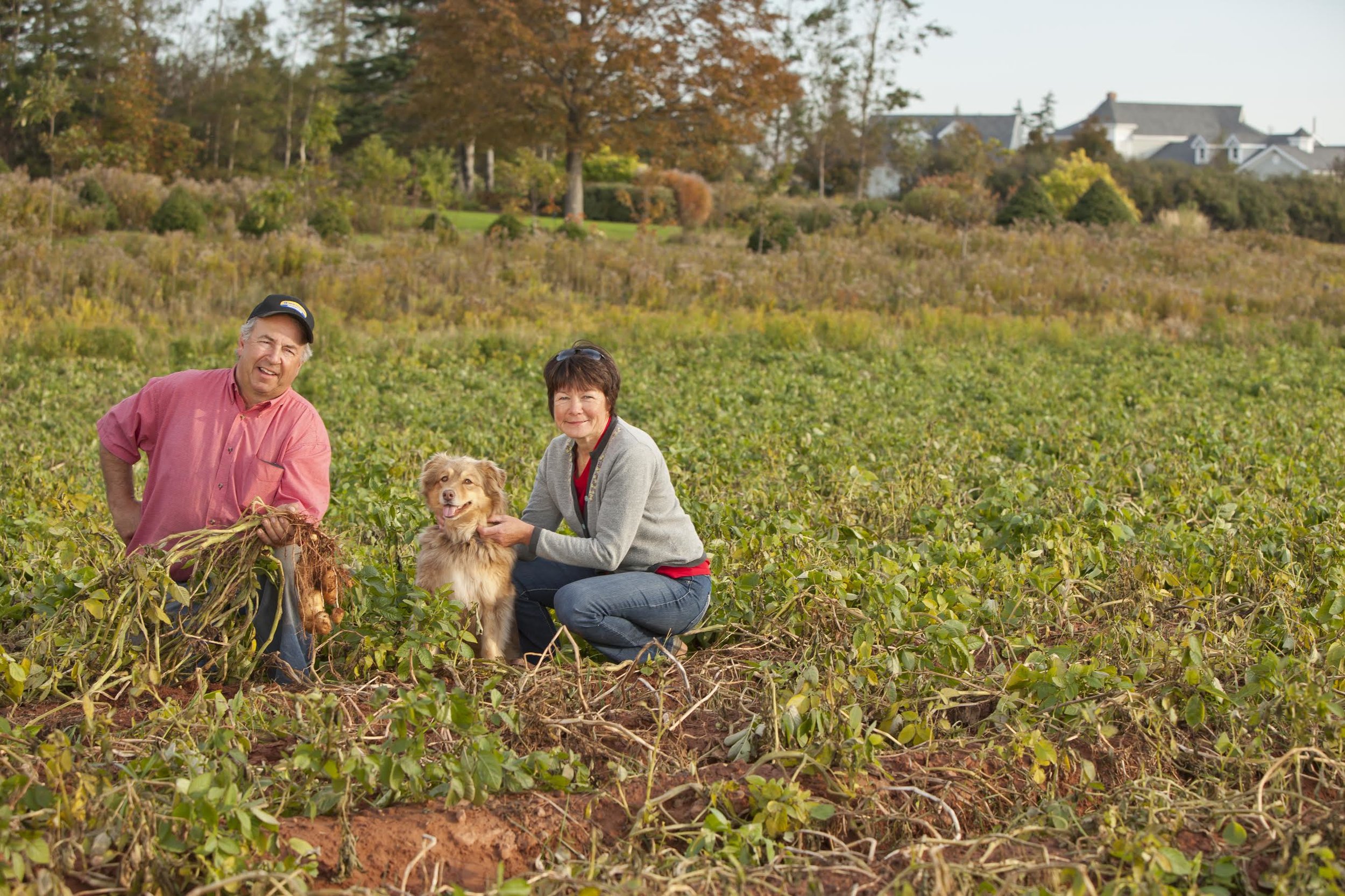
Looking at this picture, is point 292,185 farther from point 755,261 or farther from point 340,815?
point 340,815

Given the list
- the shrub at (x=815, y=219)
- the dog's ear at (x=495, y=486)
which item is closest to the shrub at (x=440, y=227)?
the shrub at (x=815, y=219)

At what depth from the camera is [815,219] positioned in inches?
1148

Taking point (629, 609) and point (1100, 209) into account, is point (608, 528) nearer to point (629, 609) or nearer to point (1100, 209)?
point (629, 609)

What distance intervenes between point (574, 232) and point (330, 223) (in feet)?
17.2

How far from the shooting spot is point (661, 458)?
461 centimetres

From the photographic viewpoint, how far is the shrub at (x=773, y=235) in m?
24.5

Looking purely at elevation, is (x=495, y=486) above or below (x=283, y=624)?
above

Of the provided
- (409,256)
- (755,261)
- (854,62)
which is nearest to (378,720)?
(409,256)

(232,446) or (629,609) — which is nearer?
(232,446)

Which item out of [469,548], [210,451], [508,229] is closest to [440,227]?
[508,229]

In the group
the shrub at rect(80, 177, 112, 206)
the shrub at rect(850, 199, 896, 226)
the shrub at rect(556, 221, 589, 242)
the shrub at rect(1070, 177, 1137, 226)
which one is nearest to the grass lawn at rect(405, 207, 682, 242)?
the shrub at rect(556, 221, 589, 242)

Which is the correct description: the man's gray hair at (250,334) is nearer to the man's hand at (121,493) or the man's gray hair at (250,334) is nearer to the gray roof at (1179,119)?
the man's hand at (121,493)

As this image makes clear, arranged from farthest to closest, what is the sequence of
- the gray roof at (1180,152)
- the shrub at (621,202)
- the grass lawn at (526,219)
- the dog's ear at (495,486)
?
1. the gray roof at (1180,152)
2. the shrub at (621,202)
3. the grass lawn at (526,219)
4. the dog's ear at (495,486)

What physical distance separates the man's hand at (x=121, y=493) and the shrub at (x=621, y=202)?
94.6ft
